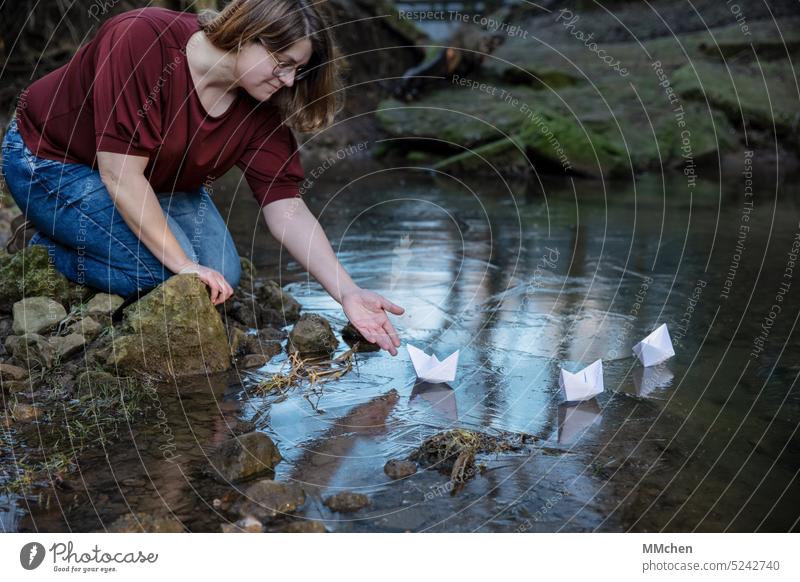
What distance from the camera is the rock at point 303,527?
2.24 m

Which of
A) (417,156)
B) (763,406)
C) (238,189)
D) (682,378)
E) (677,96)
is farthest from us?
(677,96)

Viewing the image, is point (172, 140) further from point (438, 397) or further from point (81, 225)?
point (438, 397)

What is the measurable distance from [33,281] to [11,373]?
666mm

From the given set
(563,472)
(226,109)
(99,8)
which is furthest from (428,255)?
(99,8)

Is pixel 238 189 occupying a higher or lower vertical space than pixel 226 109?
lower

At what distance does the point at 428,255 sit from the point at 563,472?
10.4ft

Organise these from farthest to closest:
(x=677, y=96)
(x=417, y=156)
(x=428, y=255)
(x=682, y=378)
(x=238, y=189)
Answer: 1. (x=677, y=96)
2. (x=417, y=156)
3. (x=238, y=189)
4. (x=428, y=255)
5. (x=682, y=378)

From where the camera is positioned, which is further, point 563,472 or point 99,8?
point 99,8

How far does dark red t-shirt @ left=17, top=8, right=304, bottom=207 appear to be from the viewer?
3.30 m

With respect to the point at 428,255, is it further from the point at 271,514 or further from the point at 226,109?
the point at 271,514

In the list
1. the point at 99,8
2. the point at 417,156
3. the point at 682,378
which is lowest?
the point at 417,156

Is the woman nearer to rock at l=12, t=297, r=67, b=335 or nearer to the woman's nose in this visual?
the woman's nose

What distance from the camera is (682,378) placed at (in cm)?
349

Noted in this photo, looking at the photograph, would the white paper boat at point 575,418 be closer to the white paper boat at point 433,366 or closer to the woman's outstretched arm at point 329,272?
the white paper boat at point 433,366
